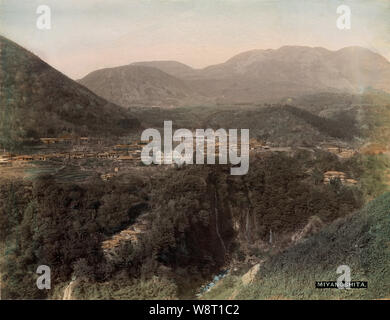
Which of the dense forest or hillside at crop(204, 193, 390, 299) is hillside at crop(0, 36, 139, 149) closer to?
the dense forest

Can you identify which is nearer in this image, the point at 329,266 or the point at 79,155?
the point at 329,266

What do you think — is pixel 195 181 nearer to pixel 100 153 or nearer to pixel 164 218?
pixel 164 218

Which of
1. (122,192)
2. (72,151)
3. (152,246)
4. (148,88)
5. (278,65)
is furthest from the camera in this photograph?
(148,88)

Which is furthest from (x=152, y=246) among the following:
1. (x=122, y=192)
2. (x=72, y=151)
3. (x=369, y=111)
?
(x=369, y=111)

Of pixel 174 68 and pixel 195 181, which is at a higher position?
pixel 174 68

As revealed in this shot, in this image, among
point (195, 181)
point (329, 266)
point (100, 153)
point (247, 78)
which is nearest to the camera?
point (329, 266)

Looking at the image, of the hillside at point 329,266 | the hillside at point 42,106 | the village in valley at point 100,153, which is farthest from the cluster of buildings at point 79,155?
the hillside at point 329,266

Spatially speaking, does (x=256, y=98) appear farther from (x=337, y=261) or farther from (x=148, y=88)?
(x=337, y=261)

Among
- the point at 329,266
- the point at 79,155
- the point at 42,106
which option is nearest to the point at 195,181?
the point at 79,155
